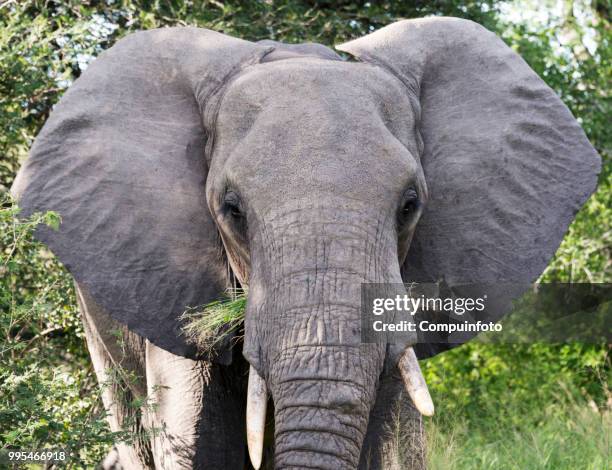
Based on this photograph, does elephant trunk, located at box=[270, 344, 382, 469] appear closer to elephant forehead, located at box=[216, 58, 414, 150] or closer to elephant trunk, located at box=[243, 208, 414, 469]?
elephant trunk, located at box=[243, 208, 414, 469]

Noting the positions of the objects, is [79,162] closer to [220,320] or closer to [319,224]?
[220,320]

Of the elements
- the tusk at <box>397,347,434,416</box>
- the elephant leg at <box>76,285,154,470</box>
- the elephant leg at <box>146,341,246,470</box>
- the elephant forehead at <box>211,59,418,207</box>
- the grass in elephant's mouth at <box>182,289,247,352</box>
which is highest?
the elephant forehead at <box>211,59,418,207</box>

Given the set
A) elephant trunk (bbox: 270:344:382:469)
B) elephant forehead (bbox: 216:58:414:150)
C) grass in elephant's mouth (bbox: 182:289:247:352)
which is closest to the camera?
elephant trunk (bbox: 270:344:382:469)

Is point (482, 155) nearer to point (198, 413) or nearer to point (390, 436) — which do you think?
point (390, 436)

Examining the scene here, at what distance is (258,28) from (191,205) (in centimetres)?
322

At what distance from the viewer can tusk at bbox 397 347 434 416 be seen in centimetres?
342

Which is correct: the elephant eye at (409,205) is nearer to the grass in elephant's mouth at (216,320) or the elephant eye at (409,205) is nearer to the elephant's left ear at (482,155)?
the elephant's left ear at (482,155)

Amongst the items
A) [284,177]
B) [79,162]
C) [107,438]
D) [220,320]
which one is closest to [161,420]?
[107,438]

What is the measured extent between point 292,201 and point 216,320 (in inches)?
22.9

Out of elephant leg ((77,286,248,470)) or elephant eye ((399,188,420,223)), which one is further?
elephant leg ((77,286,248,470))

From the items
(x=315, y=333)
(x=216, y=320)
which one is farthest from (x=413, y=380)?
(x=216, y=320)

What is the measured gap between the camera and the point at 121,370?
435 centimetres

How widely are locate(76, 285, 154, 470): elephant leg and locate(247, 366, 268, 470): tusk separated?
884 mm

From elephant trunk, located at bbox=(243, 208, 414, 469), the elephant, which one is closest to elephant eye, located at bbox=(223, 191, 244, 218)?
the elephant
